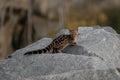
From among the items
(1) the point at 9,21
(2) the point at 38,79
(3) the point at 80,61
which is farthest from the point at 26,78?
(1) the point at 9,21

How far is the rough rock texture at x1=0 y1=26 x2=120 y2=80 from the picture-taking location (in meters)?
12.2

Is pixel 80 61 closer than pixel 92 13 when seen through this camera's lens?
Yes

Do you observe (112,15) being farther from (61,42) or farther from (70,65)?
(70,65)

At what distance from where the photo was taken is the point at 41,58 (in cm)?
1276

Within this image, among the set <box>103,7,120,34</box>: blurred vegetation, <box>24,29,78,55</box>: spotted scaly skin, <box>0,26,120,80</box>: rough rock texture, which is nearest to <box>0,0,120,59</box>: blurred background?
<box>103,7,120,34</box>: blurred vegetation

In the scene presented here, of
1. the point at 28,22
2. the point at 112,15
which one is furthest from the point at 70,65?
the point at 112,15

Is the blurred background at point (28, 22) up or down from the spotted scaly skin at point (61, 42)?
down

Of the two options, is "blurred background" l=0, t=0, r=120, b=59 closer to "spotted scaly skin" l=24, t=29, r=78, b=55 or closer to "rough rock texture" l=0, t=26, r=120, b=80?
"spotted scaly skin" l=24, t=29, r=78, b=55

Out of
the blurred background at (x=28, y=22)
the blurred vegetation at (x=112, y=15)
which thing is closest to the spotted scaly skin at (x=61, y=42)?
the blurred background at (x=28, y=22)

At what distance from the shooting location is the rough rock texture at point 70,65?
40.2ft

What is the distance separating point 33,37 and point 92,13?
1156 centimetres

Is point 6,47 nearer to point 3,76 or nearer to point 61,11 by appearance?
point 61,11

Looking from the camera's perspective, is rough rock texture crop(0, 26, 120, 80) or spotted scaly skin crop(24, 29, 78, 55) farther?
spotted scaly skin crop(24, 29, 78, 55)

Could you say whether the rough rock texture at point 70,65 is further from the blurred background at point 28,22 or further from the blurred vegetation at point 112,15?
the blurred vegetation at point 112,15
